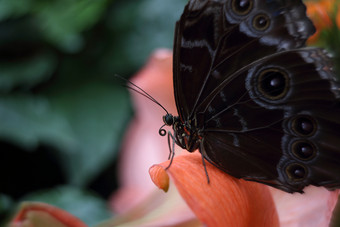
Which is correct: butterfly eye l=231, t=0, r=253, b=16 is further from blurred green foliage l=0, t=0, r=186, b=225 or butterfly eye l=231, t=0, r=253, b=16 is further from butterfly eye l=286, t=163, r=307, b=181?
blurred green foliage l=0, t=0, r=186, b=225

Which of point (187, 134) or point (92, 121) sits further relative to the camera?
point (92, 121)

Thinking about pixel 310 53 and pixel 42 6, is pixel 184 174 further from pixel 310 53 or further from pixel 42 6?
pixel 42 6

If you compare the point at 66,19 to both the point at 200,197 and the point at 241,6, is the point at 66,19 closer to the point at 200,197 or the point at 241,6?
the point at 241,6

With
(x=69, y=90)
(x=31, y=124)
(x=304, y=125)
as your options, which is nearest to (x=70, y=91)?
(x=69, y=90)

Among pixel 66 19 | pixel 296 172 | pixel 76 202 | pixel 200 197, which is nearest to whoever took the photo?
pixel 200 197

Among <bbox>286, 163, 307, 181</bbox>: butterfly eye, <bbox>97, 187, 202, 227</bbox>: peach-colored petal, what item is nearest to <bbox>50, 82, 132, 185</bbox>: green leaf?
<bbox>97, 187, 202, 227</bbox>: peach-colored petal

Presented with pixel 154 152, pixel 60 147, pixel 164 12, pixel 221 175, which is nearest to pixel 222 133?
pixel 221 175
